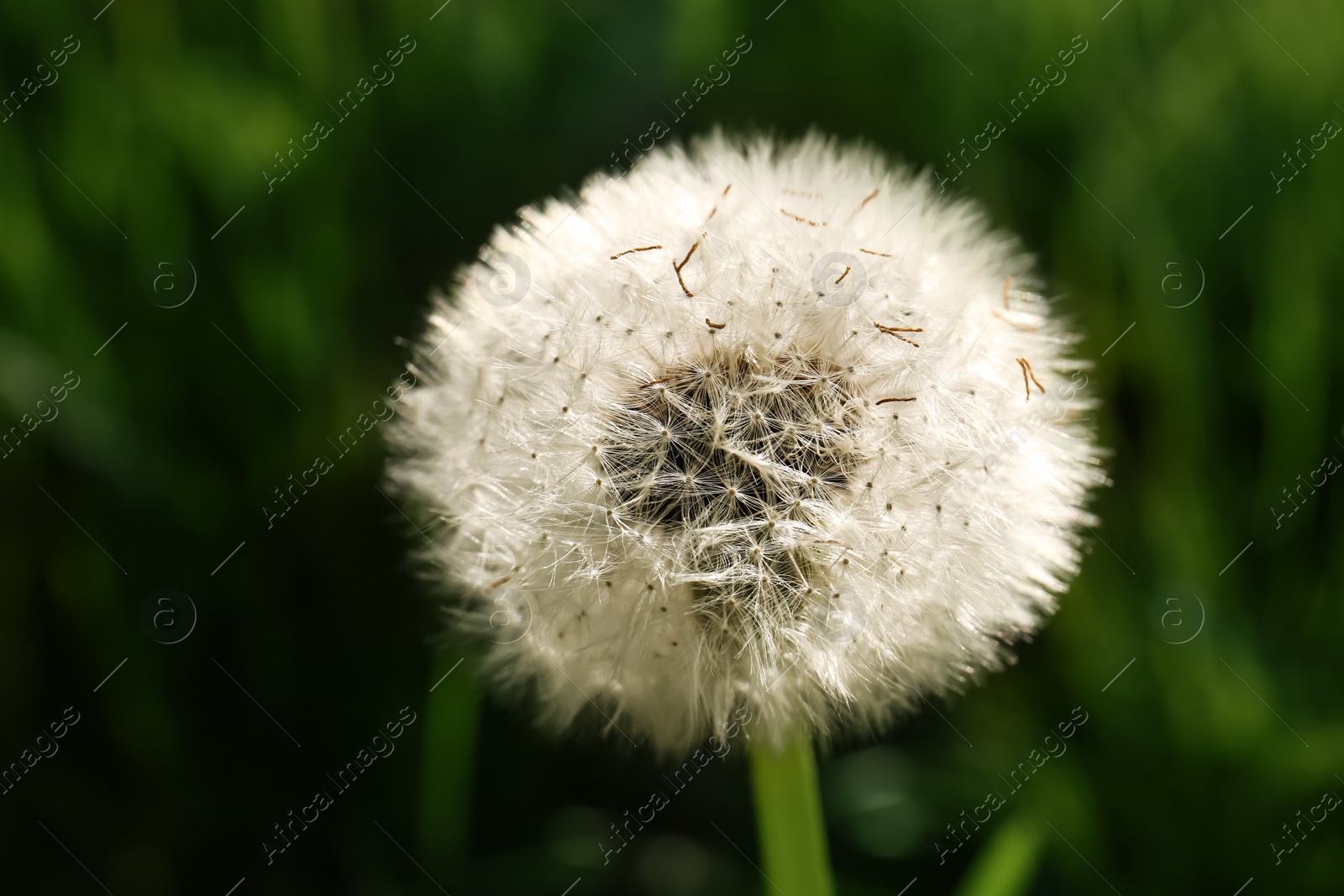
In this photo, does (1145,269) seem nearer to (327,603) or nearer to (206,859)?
(327,603)

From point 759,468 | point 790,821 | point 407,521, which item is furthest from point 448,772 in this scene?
point 759,468

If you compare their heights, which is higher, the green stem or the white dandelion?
the white dandelion

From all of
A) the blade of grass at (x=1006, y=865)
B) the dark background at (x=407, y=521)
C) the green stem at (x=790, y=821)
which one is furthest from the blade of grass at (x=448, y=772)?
the blade of grass at (x=1006, y=865)

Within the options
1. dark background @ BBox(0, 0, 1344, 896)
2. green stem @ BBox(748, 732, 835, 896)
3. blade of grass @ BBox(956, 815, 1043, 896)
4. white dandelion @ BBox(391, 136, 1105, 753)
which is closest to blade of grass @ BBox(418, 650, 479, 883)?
dark background @ BBox(0, 0, 1344, 896)

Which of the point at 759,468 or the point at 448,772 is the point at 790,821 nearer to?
the point at 759,468

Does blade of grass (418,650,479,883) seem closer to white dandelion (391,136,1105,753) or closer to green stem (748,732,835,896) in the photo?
white dandelion (391,136,1105,753)

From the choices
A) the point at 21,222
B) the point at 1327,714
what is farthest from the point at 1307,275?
the point at 21,222

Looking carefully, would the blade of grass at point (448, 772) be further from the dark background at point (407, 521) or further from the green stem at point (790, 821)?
the green stem at point (790, 821)
